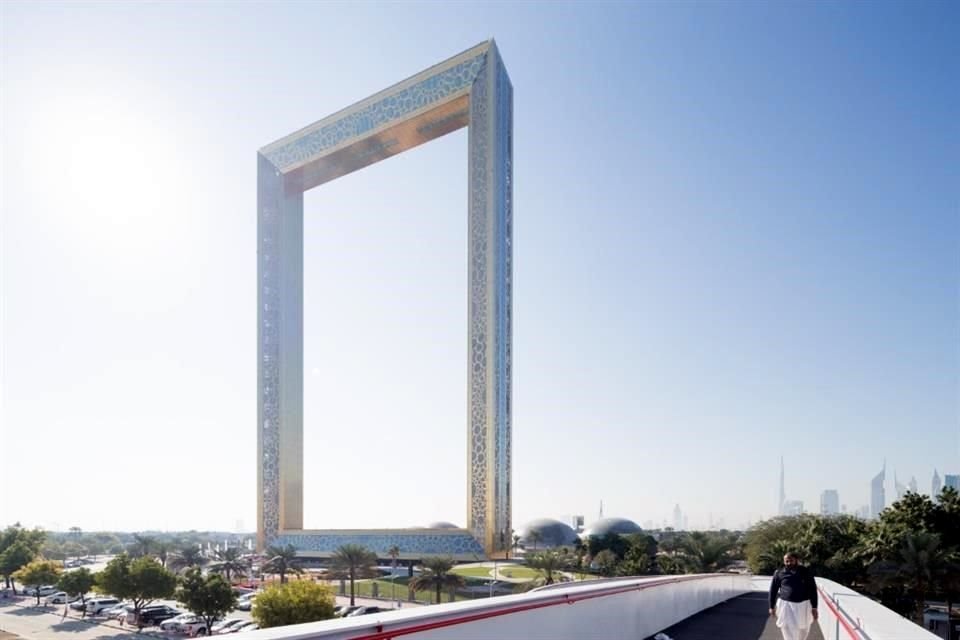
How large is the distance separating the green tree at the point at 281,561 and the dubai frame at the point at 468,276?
1.10 meters

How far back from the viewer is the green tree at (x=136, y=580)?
125ft

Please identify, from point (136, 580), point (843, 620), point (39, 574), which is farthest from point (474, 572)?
point (843, 620)

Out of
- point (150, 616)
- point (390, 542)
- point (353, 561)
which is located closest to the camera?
point (353, 561)

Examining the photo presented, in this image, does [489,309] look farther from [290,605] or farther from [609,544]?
[609,544]

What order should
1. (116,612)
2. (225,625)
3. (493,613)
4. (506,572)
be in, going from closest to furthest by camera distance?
(493,613)
(225,625)
(116,612)
(506,572)

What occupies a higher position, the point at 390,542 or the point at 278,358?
the point at 278,358

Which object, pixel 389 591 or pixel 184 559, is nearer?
pixel 389 591

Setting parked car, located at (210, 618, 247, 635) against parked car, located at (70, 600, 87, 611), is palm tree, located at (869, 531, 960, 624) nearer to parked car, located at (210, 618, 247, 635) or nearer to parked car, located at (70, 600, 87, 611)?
parked car, located at (210, 618, 247, 635)

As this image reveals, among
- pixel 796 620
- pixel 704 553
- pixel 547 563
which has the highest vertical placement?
pixel 796 620

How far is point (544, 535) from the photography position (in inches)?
3113

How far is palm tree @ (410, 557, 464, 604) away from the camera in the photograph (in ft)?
112

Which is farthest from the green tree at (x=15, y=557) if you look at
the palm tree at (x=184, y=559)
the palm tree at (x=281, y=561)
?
the palm tree at (x=281, y=561)

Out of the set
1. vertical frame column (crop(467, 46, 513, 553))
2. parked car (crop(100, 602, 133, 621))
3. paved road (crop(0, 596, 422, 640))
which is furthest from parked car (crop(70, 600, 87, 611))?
vertical frame column (crop(467, 46, 513, 553))

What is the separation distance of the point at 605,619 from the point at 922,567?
2308cm
